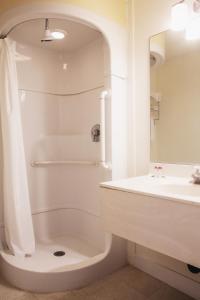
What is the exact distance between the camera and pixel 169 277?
5.60 ft

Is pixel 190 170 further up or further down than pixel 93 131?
further down

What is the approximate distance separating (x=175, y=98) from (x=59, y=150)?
1336mm

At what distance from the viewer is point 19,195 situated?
6.12 ft

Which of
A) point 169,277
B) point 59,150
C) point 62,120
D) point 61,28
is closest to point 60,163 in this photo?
point 59,150

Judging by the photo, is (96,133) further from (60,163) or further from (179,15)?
(179,15)

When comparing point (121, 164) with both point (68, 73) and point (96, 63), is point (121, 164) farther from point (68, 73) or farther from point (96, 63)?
point (68, 73)

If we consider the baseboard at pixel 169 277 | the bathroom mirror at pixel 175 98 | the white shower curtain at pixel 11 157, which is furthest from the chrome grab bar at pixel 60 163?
the baseboard at pixel 169 277

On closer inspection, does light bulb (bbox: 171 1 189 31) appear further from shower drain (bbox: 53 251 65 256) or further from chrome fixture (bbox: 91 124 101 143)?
shower drain (bbox: 53 251 65 256)

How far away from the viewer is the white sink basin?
40.0 inches

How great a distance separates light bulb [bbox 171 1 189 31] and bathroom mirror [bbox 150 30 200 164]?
8 centimetres

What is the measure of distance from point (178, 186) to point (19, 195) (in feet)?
4.03

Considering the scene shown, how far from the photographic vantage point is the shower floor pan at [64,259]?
163cm

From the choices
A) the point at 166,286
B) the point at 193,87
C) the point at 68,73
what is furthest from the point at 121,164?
the point at 68,73

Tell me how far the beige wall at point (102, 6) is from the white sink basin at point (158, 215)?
1.30 metres
